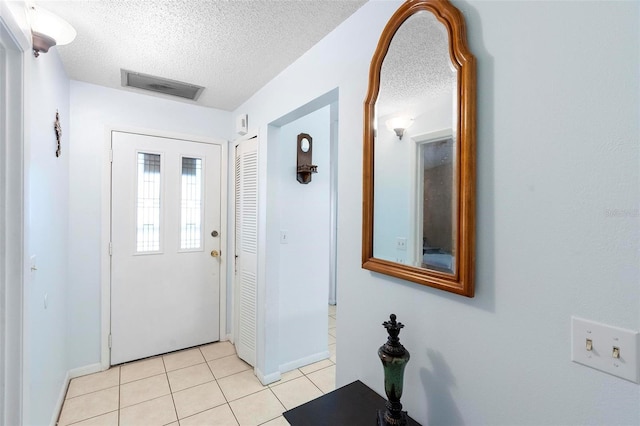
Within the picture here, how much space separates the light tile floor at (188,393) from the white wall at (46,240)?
0.74ft

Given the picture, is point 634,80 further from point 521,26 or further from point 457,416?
point 457,416

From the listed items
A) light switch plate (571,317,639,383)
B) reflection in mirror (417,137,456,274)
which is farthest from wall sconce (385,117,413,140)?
light switch plate (571,317,639,383)

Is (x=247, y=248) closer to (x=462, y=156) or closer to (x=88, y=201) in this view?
(x=88, y=201)

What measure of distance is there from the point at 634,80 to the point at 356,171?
978mm

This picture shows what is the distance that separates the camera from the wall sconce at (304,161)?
2.52 meters

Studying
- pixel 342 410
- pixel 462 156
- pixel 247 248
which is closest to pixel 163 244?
pixel 247 248

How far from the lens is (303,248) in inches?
103

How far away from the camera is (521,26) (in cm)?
89

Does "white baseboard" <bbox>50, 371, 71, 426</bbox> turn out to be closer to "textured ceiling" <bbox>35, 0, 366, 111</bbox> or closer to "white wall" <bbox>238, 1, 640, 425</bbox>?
"white wall" <bbox>238, 1, 640, 425</bbox>

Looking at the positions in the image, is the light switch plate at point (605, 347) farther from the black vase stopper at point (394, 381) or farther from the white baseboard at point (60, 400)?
the white baseboard at point (60, 400)

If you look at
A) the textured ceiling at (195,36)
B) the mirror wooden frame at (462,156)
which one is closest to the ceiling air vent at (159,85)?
the textured ceiling at (195,36)

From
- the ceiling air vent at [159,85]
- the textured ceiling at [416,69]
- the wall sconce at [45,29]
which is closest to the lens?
the textured ceiling at [416,69]

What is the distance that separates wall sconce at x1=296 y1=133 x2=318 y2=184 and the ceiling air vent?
961 millimetres

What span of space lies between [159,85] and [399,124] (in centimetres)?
218
